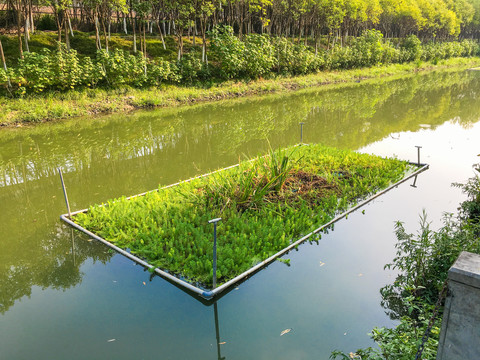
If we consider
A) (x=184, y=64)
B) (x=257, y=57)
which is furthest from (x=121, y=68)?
(x=257, y=57)

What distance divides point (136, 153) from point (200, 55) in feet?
45.1

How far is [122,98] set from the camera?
1680cm

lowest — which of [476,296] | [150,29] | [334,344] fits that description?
[334,344]

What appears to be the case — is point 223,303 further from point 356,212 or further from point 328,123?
point 328,123

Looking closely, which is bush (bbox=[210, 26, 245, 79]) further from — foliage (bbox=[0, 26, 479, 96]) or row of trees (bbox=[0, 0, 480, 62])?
row of trees (bbox=[0, 0, 480, 62])

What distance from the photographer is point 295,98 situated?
69.7 feet

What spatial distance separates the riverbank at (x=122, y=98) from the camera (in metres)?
13.7

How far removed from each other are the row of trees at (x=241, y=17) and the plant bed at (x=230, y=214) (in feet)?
39.6

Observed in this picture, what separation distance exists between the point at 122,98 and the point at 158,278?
13569 millimetres

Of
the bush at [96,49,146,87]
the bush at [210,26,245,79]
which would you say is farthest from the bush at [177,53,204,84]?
the bush at [96,49,146,87]

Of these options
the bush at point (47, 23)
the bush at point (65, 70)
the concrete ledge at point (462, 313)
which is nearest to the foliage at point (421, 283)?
the concrete ledge at point (462, 313)

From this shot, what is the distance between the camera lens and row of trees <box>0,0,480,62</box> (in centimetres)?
1803

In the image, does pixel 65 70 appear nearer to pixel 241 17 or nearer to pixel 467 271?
pixel 241 17

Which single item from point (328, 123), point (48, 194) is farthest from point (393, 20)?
point (48, 194)
